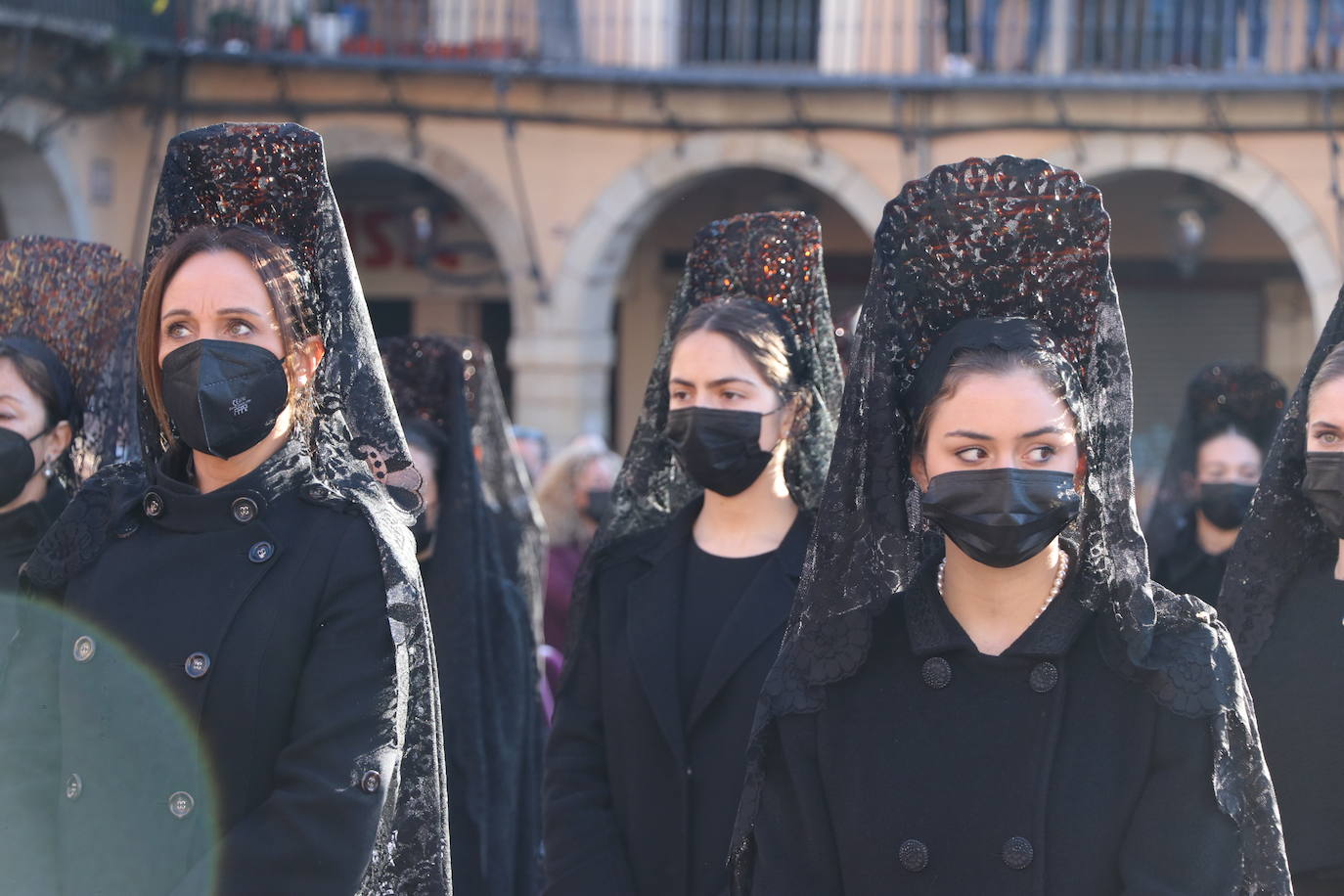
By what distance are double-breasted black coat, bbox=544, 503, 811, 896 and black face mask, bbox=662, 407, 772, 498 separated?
0.19 m

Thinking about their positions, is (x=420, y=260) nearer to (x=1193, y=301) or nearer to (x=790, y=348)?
(x=1193, y=301)

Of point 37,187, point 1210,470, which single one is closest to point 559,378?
point 37,187

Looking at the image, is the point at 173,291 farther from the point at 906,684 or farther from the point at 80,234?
the point at 80,234

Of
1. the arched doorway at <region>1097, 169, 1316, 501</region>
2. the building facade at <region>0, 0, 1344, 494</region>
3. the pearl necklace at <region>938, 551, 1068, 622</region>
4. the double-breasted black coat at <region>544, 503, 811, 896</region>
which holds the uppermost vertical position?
the building facade at <region>0, 0, 1344, 494</region>

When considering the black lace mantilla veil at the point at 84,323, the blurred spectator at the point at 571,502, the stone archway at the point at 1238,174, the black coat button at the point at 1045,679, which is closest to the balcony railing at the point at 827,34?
the stone archway at the point at 1238,174

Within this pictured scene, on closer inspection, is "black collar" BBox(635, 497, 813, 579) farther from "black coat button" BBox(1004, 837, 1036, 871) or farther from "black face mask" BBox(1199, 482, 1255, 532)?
"black face mask" BBox(1199, 482, 1255, 532)

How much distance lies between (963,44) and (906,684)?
44.5 feet

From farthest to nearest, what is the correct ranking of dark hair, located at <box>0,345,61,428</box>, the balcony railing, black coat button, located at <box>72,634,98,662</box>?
the balcony railing, dark hair, located at <box>0,345,61,428</box>, black coat button, located at <box>72,634,98,662</box>

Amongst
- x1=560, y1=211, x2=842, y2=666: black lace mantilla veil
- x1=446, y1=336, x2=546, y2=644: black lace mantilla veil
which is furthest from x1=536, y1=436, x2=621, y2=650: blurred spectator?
x1=560, y1=211, x2=842, y2=666: black lace mantilla veil

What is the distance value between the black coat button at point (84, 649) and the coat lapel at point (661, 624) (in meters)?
1.21

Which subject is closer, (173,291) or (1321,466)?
(173,291)

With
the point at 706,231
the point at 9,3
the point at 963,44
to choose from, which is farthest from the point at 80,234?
the point at 706,231

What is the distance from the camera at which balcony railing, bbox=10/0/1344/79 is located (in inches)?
549

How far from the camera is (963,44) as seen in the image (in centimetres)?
1539
